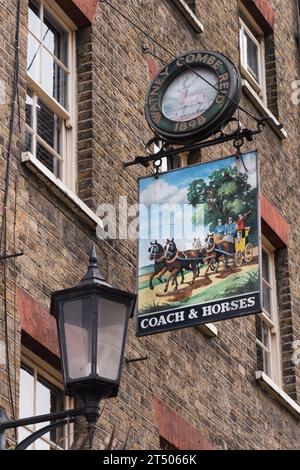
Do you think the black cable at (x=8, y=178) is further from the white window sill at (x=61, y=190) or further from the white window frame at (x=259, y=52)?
the white window frame at (x=259, y=52)

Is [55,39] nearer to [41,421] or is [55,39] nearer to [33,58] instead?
[33,58]

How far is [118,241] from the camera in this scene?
53.8 ft

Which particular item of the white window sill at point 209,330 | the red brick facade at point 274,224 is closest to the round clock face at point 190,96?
the white window sill at point 209,330

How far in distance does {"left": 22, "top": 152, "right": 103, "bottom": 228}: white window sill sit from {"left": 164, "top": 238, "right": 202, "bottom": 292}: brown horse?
0.96 meters

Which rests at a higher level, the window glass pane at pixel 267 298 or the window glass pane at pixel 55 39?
the window glass pane at pixel 55 39

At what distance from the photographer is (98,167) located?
16422mm

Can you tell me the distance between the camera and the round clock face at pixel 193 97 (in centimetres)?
1580

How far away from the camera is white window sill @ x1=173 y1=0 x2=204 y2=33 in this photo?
19473 mm

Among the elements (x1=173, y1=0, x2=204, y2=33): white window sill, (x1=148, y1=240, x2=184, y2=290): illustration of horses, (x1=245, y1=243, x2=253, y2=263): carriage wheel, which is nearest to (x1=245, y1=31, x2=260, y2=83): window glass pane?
(x1=173, y1=0, x2=204, y2=33): white window sill

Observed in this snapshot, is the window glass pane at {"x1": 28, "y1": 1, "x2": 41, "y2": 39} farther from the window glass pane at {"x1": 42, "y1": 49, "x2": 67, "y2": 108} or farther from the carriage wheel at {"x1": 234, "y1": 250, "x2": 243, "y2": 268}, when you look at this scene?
the carriage wheel at {"x1": 234, "y1": 250, "x2": 243, "y2": 268}

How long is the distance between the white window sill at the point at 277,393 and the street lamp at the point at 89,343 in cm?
772

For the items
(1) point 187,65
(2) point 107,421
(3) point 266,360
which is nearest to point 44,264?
(2) point 107,421

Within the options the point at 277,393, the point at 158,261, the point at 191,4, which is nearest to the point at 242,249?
the point at 158,261

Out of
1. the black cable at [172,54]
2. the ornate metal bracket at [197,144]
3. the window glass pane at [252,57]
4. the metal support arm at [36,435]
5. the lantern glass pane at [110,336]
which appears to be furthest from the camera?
the window glass pane at [252,57]
